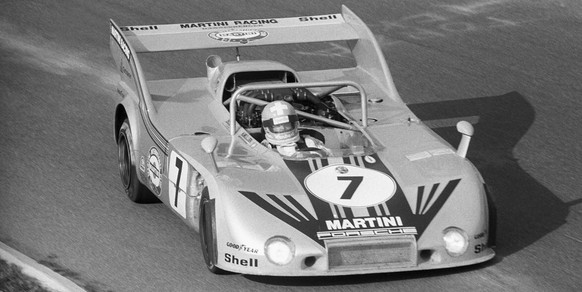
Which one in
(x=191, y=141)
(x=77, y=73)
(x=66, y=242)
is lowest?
(x=77, y=73)

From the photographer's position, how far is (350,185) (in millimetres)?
9047

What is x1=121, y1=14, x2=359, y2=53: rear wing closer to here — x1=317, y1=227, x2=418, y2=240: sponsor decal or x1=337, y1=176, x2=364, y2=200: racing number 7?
x1=337, y1=176, x2=364, y2=200: racing number 7

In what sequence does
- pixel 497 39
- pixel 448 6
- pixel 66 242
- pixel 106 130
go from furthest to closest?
pixel 448 6 → pixel 497 39 → pixel 106 130 → pixel 66 242

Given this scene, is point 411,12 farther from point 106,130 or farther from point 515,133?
point 106,130

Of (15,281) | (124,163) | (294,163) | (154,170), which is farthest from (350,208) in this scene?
(124,163)

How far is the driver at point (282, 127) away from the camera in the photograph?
9711 millimetres

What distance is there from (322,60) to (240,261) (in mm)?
7075

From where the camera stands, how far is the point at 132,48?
434 inches

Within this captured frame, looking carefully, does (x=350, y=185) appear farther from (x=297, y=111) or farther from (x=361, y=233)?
(x=297, y=111)

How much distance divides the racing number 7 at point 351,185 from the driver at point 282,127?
664 mm

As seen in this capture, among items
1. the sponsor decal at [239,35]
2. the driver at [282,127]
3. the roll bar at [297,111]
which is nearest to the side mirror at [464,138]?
the roll bar at [297,111]

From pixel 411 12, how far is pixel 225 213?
8.95m

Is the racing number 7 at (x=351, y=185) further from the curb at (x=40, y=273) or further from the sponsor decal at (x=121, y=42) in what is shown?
the sponsor decal at (x=121, y=42)

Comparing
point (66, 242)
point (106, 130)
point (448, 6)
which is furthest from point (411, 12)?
point (66, 242)
